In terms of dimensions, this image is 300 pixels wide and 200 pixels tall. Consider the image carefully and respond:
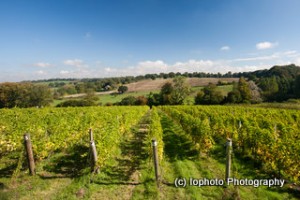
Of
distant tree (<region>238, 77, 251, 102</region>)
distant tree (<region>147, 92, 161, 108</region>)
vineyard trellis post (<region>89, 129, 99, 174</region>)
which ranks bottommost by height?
distant tree (<region>147, 92, 161, 108</region>)

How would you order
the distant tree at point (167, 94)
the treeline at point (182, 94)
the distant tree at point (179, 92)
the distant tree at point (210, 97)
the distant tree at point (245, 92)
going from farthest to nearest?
the distant tree at point (167, 94) < the distant tree at point (179, 92) < the distant tree at point (210, 97) < the treeline at point (182, 94) < the distant tree at point (245, 92)

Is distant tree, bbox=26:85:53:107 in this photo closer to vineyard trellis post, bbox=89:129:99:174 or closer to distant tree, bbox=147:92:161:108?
distant tree, bbox=147:92:161:108

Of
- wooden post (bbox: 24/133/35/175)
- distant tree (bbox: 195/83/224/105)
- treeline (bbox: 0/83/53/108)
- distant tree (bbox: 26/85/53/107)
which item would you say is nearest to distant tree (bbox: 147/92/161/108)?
distant tree (bbox: 195/83/224/105)

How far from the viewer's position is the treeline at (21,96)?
53.1 metres

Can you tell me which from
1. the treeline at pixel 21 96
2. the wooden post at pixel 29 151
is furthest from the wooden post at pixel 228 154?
the treeline at pixel 21 96

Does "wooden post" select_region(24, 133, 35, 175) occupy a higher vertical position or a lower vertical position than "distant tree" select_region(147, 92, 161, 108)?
higher

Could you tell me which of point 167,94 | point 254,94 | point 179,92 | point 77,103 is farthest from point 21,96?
point 254,94

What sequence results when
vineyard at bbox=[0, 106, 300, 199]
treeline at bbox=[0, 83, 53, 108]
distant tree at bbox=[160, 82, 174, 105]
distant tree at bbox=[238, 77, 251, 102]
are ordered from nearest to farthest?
vineyard at bbox=[0, 106, 300, 199], distant tree at bbox=[238, 77, 251, 102], treeline at bbox=[0, 83, 53, 108], distant tree at bbox=[160, 82, 174, 105]

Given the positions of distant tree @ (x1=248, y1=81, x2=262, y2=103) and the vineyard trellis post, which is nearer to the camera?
the vineyard trellis post

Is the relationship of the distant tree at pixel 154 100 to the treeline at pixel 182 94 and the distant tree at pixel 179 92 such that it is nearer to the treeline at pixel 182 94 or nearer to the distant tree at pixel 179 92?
the treeline at pixel 182 94

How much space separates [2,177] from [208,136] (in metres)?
7.13

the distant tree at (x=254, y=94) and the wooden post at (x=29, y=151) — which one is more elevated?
the wooden post at (x=29, y=151)

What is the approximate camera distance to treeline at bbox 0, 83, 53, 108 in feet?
174

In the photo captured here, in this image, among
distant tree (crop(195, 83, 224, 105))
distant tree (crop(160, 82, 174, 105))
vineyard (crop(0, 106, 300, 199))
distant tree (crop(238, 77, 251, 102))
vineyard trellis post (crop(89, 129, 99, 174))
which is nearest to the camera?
vineyard (crop(0, 106, 300, 199))
